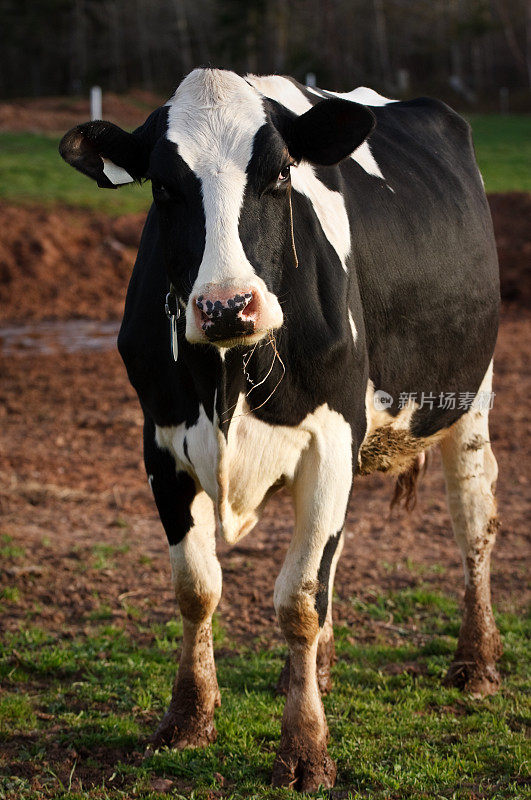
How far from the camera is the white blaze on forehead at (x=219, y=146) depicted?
291 centimetres

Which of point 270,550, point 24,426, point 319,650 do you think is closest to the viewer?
point 319,650

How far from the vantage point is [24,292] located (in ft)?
47.1

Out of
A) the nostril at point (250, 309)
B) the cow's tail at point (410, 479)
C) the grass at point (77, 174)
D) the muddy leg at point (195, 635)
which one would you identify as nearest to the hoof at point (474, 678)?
the cow's tail at point (410, 479)

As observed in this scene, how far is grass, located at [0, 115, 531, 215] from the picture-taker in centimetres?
1789

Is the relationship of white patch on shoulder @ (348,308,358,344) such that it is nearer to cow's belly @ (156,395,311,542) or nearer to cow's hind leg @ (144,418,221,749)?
cow's belly @ (156,395,311,542)

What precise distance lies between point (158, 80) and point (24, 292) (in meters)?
37.6

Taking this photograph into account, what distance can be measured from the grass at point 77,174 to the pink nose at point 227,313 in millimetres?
14969

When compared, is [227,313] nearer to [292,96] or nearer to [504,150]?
[292,96]

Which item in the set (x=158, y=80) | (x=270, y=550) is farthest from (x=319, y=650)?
(x=158, y=80)

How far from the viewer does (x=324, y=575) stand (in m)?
3.75

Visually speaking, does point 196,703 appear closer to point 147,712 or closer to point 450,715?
point 147,712

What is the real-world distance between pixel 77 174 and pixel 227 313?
19.3 metres

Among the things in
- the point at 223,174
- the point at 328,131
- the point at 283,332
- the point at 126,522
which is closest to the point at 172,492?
the point at 283,332

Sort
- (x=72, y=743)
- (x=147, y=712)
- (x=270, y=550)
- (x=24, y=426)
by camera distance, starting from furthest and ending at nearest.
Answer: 1. (x=24, y=426)
2. (x=270, y=550)
3. (x=147, y=712)
4. (x=72, y=743)
